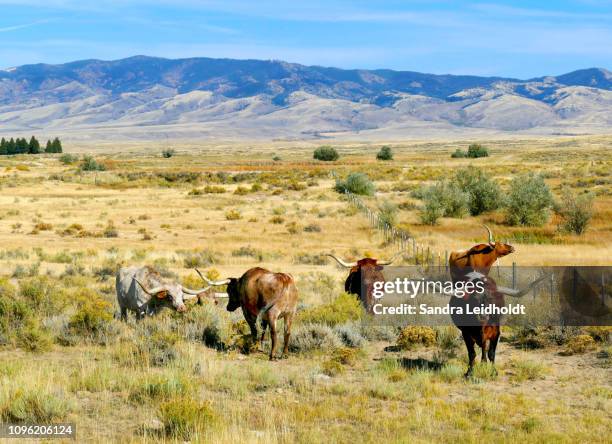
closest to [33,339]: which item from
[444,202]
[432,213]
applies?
[432,213]

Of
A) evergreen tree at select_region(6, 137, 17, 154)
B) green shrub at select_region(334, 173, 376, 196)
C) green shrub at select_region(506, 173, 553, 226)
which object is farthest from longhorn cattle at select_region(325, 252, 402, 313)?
evergreen tree at select_region(6, 137, 17, 154)

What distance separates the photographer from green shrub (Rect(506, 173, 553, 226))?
3375 cm

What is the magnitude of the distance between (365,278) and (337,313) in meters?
0.85

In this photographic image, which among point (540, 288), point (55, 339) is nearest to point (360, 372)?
point (55, 339)

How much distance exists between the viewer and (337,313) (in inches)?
528

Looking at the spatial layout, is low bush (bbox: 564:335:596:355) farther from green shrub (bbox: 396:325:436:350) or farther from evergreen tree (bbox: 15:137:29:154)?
evergreen tree (bbox: 15:137:29:154)

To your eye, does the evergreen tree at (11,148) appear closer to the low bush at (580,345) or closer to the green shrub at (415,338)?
the green shrub at (415,338)

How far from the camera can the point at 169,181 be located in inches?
2689

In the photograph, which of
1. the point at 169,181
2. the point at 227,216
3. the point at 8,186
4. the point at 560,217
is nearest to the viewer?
the point at 560,217

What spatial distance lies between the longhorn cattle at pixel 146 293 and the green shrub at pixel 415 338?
3.49 meters

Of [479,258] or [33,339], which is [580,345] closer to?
[479,258]

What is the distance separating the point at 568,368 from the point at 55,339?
8.63 m

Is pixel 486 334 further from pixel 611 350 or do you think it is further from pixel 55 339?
pixel 55 339

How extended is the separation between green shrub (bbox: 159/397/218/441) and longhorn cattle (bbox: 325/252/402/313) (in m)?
5.57
